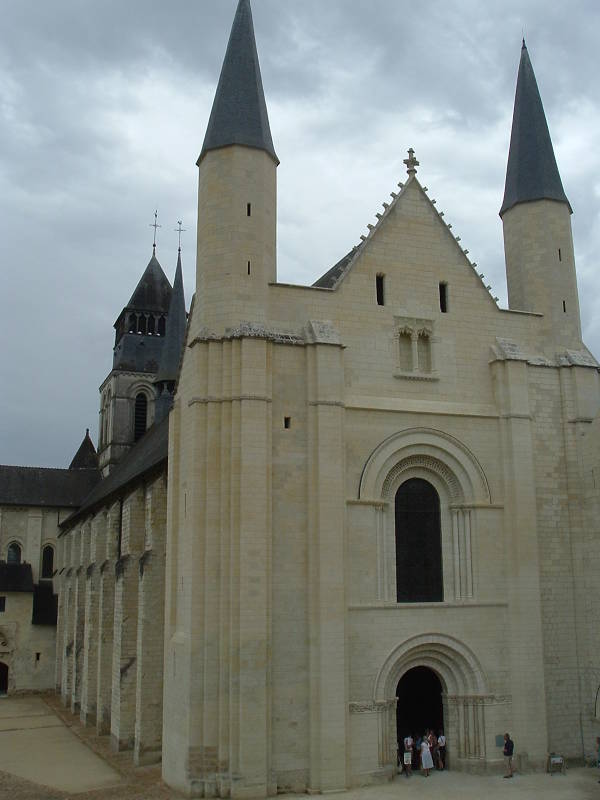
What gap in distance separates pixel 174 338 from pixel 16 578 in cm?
1749

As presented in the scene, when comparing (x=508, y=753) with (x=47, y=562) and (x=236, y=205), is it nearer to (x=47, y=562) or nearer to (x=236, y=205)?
(x=236, y=205)

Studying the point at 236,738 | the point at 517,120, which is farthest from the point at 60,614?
the point at 517,120

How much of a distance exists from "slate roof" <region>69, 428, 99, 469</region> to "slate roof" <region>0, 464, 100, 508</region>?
3.60m

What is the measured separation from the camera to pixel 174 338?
48875mm

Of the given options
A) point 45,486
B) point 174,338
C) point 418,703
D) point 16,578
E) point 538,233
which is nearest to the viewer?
point 418,703

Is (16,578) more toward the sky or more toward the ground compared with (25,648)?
more toward the sky

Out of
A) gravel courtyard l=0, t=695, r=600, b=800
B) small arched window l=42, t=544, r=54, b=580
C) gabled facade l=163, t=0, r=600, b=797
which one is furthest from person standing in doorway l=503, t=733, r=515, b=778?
small arched window l=42, t=544, r=54, b=580

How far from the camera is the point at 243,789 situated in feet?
60.9

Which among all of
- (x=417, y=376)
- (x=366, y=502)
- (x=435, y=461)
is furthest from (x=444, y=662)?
(x=417, y=376)

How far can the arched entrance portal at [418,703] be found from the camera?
872 inches

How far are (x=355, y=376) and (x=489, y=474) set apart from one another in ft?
16.3

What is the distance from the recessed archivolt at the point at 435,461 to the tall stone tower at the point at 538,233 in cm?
497

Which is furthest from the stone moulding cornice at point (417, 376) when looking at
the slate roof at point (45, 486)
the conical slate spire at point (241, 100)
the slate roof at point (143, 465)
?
the slate roof at point (45, 486)

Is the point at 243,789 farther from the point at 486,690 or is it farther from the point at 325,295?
the point at 325,295
